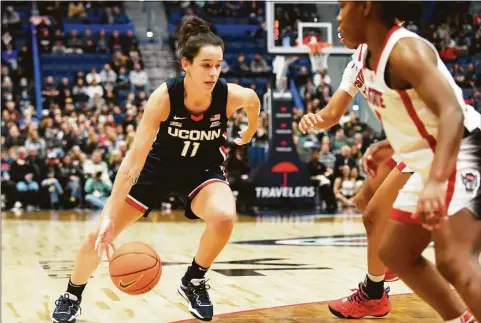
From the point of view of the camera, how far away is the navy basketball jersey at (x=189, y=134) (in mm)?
5012

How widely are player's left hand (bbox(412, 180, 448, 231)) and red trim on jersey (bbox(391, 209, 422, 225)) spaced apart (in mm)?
353

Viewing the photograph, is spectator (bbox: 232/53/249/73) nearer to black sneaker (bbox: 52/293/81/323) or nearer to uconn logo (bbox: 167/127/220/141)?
uconn logo (bbox: 167/127/220/141)

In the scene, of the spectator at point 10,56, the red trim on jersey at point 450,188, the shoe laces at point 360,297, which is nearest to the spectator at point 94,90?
the spectator at point 10,56

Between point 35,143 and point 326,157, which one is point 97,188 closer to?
point 35,143

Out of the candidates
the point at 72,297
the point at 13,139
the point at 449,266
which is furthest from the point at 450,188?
the point at 13,139

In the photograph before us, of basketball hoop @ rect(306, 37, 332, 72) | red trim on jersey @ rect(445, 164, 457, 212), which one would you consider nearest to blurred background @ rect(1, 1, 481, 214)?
basketball hoop @ rect(306, 37, 332, 72)

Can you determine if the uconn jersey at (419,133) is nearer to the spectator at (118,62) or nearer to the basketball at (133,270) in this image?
the basketball at (133,270)

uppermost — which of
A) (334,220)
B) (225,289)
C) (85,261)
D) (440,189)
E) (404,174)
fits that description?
(440,189)

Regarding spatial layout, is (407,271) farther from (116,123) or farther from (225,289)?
(116,123)

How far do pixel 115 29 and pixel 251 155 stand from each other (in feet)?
27.2

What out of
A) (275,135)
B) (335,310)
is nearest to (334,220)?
(275,135)

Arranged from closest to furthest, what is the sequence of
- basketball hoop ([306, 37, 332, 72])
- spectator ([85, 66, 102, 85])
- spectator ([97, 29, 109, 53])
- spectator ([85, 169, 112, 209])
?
basketball hoop ([306, 37, 332, 72])
spectator ([85, 169, 112, 209])
spectator ([85, 66, 102, 85])
spectator ([97, 29, 109, 53])

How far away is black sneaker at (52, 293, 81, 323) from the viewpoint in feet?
16.2

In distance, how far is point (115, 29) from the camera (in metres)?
22.1
